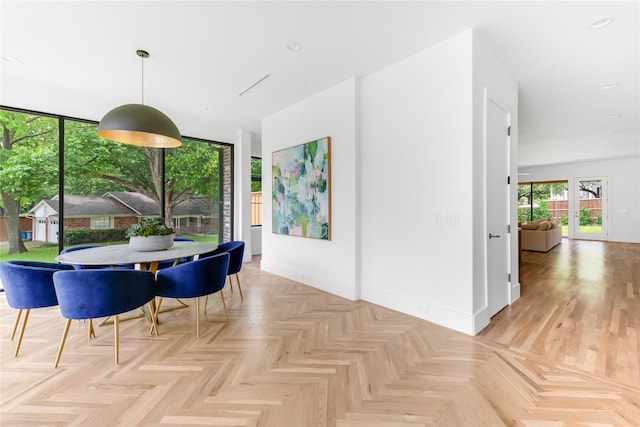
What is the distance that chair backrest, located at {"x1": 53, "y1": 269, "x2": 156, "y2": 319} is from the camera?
2131mm

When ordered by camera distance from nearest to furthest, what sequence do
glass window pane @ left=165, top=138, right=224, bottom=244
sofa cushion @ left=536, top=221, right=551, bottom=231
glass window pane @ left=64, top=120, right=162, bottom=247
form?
1. glass window pane @ left=64, top=120, right=162, bottom=247
2. glass window pane @ left=165, top=138, right=224, bottom=244
3. sofa cushion @ left=536, top=221, right=551, bottom=231

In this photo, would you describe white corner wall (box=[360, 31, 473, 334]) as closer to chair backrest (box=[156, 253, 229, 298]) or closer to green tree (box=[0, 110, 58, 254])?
chair backrest (box=[156, 253, 229, 298])

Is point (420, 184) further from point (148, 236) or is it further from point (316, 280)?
point (148, 236)

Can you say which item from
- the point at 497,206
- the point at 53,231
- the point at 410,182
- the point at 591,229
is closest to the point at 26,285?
the point at 53,231

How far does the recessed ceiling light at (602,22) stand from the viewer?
2.45 meters

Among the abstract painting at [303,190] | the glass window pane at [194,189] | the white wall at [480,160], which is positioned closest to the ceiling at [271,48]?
the white wall at [480,160]

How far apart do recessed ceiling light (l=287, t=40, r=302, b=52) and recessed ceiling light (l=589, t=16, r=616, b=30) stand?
2660 mm

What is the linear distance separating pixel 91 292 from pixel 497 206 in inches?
152

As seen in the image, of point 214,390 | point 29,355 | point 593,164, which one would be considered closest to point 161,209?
point 29,355

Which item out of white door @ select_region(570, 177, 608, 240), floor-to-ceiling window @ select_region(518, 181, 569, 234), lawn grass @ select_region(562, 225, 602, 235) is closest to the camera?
white door @ select_region(570, 177, 608, 240)

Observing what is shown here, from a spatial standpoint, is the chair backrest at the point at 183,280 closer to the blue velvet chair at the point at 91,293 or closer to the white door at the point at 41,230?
the blue velvet chair at the point at 91,293

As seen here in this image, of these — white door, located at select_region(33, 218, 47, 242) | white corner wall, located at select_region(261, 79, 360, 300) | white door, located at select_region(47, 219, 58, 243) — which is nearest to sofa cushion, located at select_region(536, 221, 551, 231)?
white corner wall, located at select_region(261, 79, 360, 300)

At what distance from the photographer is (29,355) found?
2311 millimetres

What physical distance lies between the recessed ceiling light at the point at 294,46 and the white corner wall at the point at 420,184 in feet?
3.38
